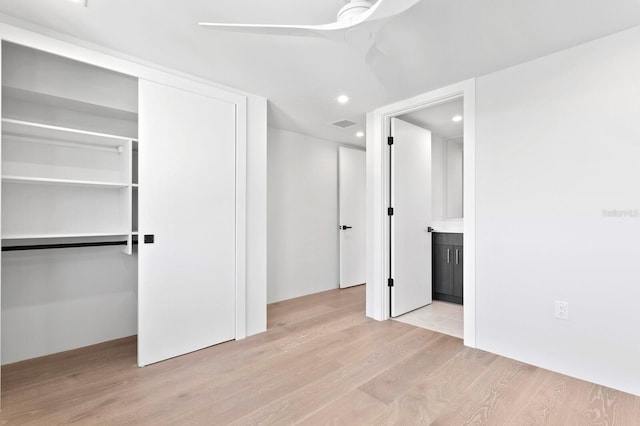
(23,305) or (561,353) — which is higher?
(23,305)

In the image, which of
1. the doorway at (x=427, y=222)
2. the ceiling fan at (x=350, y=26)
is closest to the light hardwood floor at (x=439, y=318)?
the doorway at (x=427, y=222)

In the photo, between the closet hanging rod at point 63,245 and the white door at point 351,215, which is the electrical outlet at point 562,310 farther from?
the closet hanging rod at point 63,245

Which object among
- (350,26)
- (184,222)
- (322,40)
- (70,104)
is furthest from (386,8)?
(70,104)

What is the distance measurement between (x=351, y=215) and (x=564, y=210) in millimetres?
3037

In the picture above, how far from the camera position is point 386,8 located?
1.33 meters

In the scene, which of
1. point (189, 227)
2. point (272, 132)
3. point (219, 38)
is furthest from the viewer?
point (272, 132)

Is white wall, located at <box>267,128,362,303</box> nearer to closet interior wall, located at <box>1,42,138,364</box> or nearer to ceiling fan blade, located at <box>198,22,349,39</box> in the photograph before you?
closet interior wall, located at <box>1,42,138,364</box>

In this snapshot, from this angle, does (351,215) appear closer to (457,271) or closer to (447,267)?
(447,267)

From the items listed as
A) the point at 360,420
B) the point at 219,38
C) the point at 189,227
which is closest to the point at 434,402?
the point at 360,420

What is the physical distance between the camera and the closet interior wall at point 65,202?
237cm

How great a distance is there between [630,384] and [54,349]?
13.6 feet

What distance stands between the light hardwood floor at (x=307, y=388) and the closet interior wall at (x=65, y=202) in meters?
0.28

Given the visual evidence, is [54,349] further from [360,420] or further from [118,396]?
[360,420]

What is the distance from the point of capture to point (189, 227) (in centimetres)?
265
